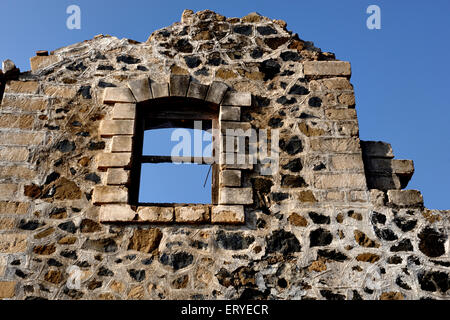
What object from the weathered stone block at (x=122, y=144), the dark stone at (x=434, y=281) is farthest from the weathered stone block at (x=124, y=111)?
the dark stone at (x=434, y=281)

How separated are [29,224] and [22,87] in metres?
1.63

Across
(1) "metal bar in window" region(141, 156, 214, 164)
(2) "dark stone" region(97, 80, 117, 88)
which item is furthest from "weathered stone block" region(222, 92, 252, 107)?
(2) "dark stone" region(97, 80, 117, 88)

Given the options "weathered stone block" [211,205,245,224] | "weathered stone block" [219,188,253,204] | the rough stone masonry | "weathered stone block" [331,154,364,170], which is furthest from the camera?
"weathered stone block" [331,154,364,170]

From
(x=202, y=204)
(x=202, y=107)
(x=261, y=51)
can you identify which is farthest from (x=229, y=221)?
(x=261, y=51)

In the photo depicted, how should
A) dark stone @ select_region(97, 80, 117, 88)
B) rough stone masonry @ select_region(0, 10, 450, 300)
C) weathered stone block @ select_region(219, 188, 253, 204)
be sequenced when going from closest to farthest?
rough stone masonry @ select_region(0, 10, 450, 300) → weathered stone block @ select_region(219, 188, 253, 204) → dark stone @ select_region(97, 80, 117, 88)

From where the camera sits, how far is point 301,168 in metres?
4.34

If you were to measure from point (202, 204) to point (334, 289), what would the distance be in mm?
1416

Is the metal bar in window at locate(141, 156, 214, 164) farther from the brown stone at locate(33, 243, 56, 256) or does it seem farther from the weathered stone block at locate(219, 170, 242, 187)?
the brown stone at locate(33, 243, 56, 256)

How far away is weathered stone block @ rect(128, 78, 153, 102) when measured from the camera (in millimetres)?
4625

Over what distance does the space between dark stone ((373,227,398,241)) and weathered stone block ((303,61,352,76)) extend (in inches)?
72.6
